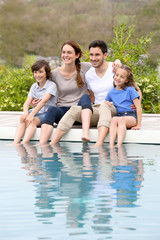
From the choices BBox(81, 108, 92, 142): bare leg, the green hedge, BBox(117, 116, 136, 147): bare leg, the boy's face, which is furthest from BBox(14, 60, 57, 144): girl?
the green hedge

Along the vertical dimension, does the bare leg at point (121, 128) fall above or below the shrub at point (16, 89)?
below

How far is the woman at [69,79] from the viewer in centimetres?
670

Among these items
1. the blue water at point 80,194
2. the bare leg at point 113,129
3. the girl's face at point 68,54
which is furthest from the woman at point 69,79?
the blue water at point 80,194

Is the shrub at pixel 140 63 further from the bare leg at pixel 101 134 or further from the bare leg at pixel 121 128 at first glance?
the bare leg at pixel 101 134

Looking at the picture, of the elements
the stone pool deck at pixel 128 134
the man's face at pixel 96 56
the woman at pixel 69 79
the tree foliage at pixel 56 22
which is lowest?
the stone pool deck at pixel 128 134

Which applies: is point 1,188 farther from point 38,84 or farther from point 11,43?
point 11,43

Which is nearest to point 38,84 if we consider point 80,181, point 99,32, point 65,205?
point 80,181

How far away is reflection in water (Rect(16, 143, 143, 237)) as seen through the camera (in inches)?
132

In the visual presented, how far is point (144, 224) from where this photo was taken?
319cm

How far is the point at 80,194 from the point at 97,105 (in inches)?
119

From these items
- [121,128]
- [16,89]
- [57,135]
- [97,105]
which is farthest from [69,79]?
[16,89]

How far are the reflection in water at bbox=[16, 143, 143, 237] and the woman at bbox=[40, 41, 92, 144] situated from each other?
83 cm

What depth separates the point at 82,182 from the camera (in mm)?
4238

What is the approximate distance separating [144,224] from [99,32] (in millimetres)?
38263
